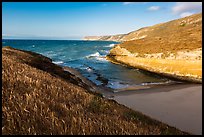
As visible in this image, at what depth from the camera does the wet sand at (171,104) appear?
16216 mm

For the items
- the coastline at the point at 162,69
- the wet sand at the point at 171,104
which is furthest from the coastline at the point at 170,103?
the coastline at the point at 162,69

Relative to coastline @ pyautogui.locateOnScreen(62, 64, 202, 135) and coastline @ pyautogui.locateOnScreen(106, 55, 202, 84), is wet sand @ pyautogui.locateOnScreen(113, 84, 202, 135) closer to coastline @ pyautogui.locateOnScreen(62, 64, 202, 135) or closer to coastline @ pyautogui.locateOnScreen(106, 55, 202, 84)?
coastline @ pyautogui.locateOnScreen(62, 64, 202, 135)

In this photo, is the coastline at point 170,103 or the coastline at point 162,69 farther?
the coastline at point 162,69

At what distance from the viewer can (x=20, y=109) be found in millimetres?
4391

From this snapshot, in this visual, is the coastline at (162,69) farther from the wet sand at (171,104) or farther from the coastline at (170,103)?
the wet sand at (171,104)

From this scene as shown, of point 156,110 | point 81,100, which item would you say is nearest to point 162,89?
point 156,110

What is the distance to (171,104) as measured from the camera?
20.6 meters

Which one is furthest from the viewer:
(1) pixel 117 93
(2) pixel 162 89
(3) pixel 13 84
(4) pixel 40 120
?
(2) pixel 162 89

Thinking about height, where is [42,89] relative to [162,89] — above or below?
above

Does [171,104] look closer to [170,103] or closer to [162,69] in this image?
[170,103]

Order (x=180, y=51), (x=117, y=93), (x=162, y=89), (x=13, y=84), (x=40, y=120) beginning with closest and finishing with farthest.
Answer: (x=40, y=120)
(x=13, y=84)
(x=117, y=93)
(x=162, y=89)
(x=180, y=51)

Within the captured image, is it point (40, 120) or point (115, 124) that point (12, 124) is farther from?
point (115, 124)

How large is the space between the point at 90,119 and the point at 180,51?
47794 millimetres

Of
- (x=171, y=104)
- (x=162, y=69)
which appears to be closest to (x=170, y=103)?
(x=171, y=104)
